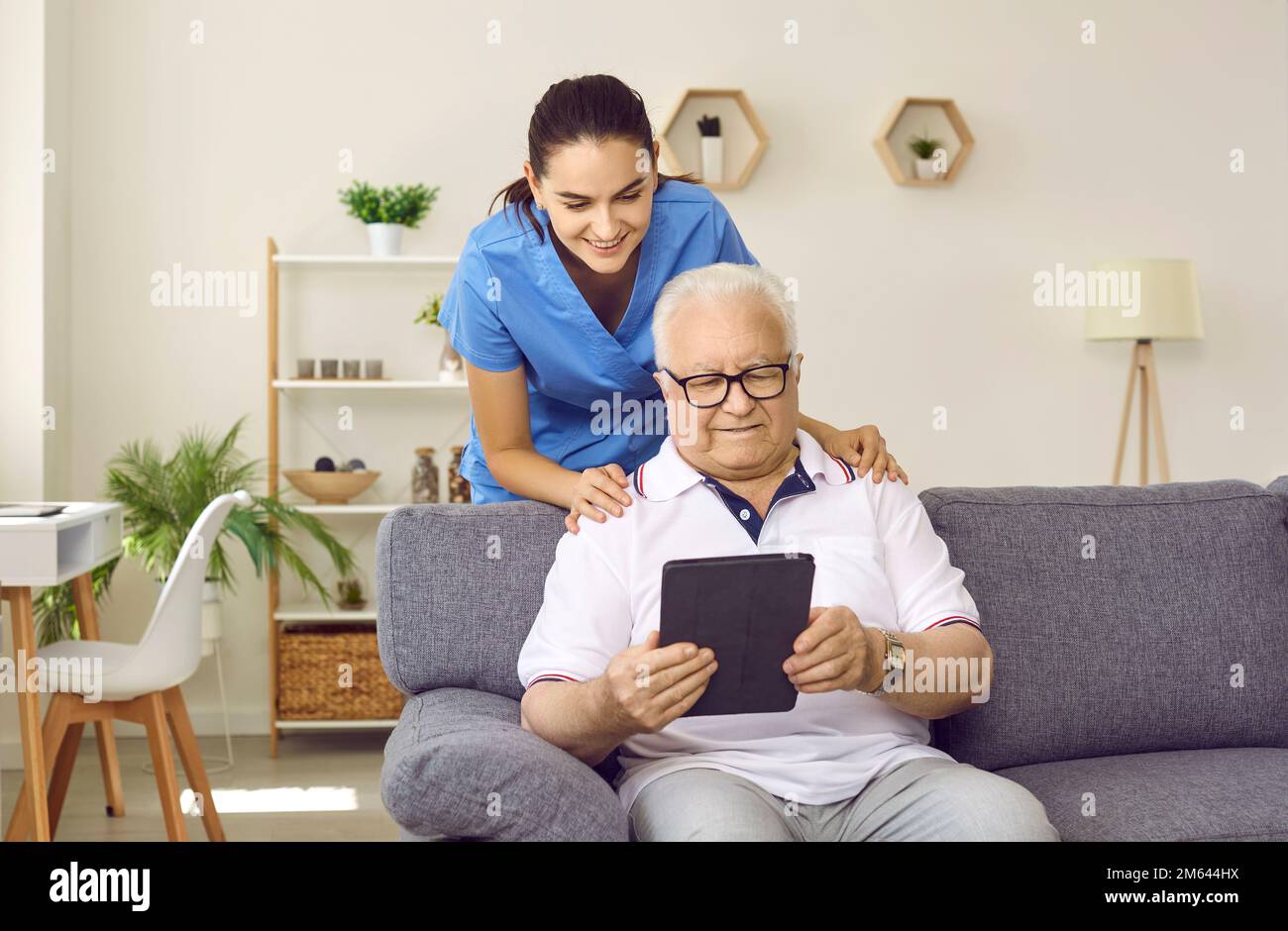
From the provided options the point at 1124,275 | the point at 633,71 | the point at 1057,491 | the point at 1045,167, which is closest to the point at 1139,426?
the point at 1124,275

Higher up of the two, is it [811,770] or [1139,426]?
[1139,426]

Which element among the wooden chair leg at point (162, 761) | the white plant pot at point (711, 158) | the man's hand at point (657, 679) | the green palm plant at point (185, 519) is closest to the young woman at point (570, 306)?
the man's hand at point (657, 679)

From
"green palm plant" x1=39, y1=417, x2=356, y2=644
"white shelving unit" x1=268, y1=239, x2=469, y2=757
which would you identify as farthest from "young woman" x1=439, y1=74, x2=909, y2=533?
"white shelving unit" x1=268, y1=239, x2=469, y2=757

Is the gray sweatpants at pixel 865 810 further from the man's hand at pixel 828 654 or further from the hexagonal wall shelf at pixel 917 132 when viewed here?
the hexagonal wall shelf at pixel 917 132

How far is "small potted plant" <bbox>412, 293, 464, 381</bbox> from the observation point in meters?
4.05

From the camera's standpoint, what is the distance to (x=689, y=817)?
1.39 m

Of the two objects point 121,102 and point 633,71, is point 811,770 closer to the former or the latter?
point 633,71

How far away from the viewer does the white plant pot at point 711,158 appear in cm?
426

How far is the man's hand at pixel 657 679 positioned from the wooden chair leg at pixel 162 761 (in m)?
1.84

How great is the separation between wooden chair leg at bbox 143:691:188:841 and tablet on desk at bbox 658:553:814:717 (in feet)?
6.21

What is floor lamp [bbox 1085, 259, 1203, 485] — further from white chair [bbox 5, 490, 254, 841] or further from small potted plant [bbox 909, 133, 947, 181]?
white chair [bbox 5, 490, 254, 841]

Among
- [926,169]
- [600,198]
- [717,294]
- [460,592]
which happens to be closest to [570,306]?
[600,198]
